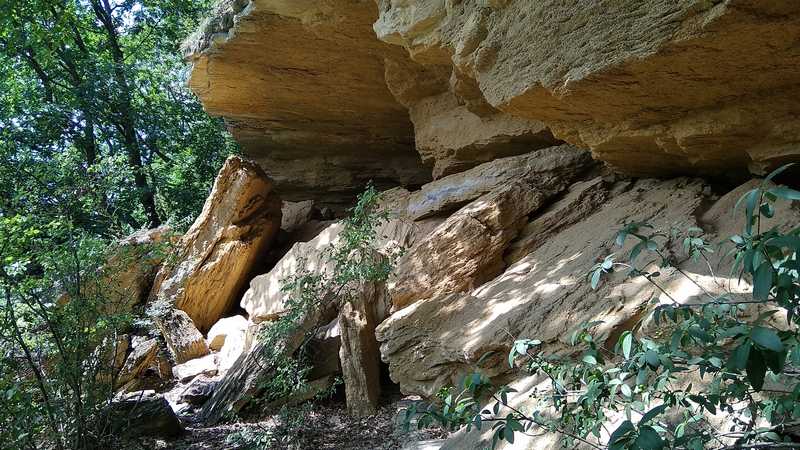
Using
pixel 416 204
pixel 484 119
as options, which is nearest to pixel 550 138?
pixel 484 119

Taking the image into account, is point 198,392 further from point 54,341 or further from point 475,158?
point 475,158

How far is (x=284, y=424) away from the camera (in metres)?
4.23

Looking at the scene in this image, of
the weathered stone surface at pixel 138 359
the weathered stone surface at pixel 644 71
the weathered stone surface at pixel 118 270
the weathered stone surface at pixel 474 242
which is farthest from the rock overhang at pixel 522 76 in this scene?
the weathered stone surface at pixel 138 359

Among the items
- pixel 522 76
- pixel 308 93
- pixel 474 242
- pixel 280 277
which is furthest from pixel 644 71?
pixel 280 277

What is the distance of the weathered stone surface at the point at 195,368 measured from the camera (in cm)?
637

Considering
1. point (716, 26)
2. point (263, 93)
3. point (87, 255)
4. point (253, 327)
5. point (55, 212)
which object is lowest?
point (253, 327)

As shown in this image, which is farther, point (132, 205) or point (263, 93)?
point (132, 205)

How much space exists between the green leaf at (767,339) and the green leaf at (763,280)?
6 cm

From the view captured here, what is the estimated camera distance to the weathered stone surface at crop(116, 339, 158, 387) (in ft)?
20.0

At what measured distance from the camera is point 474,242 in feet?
14.6

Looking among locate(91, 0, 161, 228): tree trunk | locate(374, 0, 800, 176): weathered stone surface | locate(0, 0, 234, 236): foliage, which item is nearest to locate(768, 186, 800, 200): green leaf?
locate(374, 0, 800, 176): weathered stone surface

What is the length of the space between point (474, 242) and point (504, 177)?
0.84 m

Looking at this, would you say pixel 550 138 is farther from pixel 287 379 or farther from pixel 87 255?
pixel 87 255

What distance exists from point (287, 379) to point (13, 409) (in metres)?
1.76
